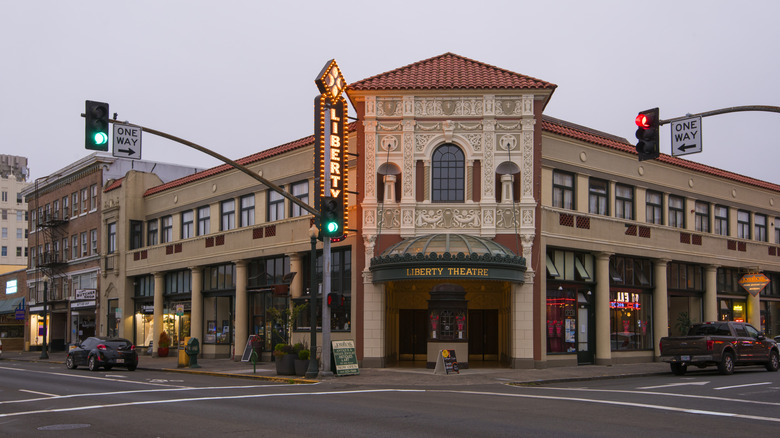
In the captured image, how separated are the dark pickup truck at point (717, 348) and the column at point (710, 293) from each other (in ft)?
29.7

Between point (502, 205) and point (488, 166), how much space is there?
4.86ft

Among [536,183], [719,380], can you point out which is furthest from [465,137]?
Answer: [719,380]

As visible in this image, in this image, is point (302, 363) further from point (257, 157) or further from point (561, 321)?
→ point (257, 157)

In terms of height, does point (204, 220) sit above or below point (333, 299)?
above

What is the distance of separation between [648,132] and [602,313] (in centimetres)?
1526

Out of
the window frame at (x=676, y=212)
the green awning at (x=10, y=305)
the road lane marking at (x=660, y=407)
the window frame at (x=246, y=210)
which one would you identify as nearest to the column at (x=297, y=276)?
the window frame at (x=246, y=210)

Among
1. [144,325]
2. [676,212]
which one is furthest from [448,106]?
[144,325]

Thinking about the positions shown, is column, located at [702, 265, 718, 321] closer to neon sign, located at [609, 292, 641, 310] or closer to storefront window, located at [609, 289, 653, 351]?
storefront window, located at [609, 289, 653, 351]

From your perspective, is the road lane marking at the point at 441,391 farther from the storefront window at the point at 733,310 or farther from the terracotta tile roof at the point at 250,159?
the storefront window at the point at 733,310

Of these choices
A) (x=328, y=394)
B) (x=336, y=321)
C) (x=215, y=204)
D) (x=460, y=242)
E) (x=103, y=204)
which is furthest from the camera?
(x=103, y=204)

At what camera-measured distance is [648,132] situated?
1638 centimetres

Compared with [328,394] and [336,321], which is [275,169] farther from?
[328,394]

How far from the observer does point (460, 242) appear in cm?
2645

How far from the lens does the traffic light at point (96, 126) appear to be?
1689 centimetres
